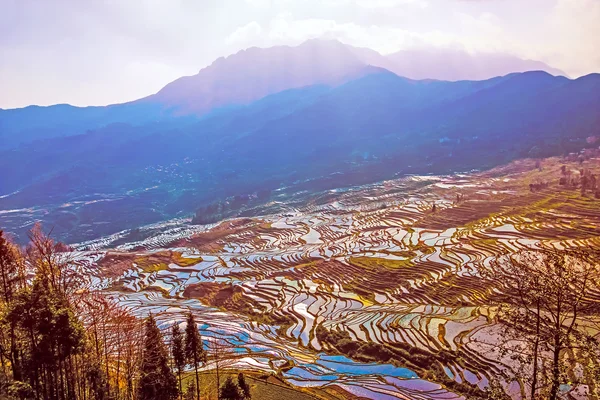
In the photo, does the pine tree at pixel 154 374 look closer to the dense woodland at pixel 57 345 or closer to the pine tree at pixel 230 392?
the dense woodland at pixel 57 345

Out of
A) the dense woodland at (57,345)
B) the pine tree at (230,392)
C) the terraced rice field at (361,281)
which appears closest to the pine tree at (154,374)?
the dense woodland at (57,345)

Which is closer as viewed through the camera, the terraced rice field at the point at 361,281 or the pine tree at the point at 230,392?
the pine tree at the point at 230,392

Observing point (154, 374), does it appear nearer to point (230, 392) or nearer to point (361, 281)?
point (230, 392)

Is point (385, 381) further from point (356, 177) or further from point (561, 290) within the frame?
point (356, 177)

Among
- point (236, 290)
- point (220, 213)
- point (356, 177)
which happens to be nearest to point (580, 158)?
point (356, 177)

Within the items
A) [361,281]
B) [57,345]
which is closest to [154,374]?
[57,345]

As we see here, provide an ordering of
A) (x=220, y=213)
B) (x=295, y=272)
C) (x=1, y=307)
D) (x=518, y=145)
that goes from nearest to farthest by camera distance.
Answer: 1. (x=1, y=307)
2. (x=295, y=272)
3. (x=220, y=213)
4. (x=518, y=145)
